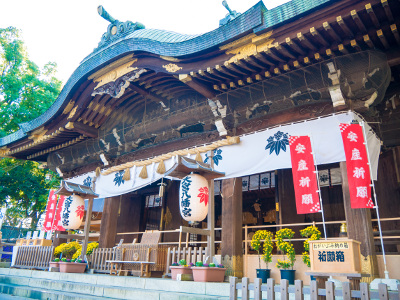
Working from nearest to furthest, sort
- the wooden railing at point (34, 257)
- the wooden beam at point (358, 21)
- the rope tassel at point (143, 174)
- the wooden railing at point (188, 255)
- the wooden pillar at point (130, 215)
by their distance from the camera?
the wooden beam at point (358, 21) → the wooden railing at point (188, 255) → the rope tassel at point (143, 174) → the wooden railing at point (34, 257) → the wooden pillar at point (130, 215)

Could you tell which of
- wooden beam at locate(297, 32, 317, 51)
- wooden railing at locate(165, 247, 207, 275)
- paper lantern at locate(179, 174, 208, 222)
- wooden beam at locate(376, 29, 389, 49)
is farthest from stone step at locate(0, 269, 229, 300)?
wooden beam at locate(376, 29, 389, 49)

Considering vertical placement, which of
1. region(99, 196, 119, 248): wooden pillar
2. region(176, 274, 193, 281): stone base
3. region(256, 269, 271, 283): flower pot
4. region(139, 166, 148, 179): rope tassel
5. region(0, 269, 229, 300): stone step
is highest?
region(139, 166, 148, 179): rope tassel

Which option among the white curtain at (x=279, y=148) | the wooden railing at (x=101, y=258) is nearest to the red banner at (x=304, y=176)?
the white curtain at (x=279, y=148)

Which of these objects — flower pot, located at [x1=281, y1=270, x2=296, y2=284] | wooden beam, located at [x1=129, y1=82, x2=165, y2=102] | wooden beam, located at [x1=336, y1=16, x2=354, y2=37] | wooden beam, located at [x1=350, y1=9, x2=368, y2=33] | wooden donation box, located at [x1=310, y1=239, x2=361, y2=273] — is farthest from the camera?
wooden beam, located at [x1=129, y1=82, x2=165, y2=102]

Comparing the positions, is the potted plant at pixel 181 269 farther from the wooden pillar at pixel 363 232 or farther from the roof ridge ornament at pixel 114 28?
the roof ridge ornament at pixel 114 28

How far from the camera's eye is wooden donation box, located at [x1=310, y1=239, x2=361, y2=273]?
185 inches

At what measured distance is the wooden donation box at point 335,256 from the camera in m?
4.70

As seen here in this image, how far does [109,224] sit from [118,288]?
4.39 m

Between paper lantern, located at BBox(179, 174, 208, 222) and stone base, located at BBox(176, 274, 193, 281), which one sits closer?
stone base, located at BBox(176, 274, 193, 281)

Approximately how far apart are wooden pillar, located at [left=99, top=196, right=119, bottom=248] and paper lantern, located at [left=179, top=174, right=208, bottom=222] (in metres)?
4.78

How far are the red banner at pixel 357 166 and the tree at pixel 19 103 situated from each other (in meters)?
14.8

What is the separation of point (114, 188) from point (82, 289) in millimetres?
3880

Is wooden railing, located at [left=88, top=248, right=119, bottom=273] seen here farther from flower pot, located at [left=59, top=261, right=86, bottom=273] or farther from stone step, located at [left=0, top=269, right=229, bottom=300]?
stone step, located at [left=0, top=269, right=229, bottom=300]

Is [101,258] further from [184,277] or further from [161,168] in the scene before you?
[184,277]
